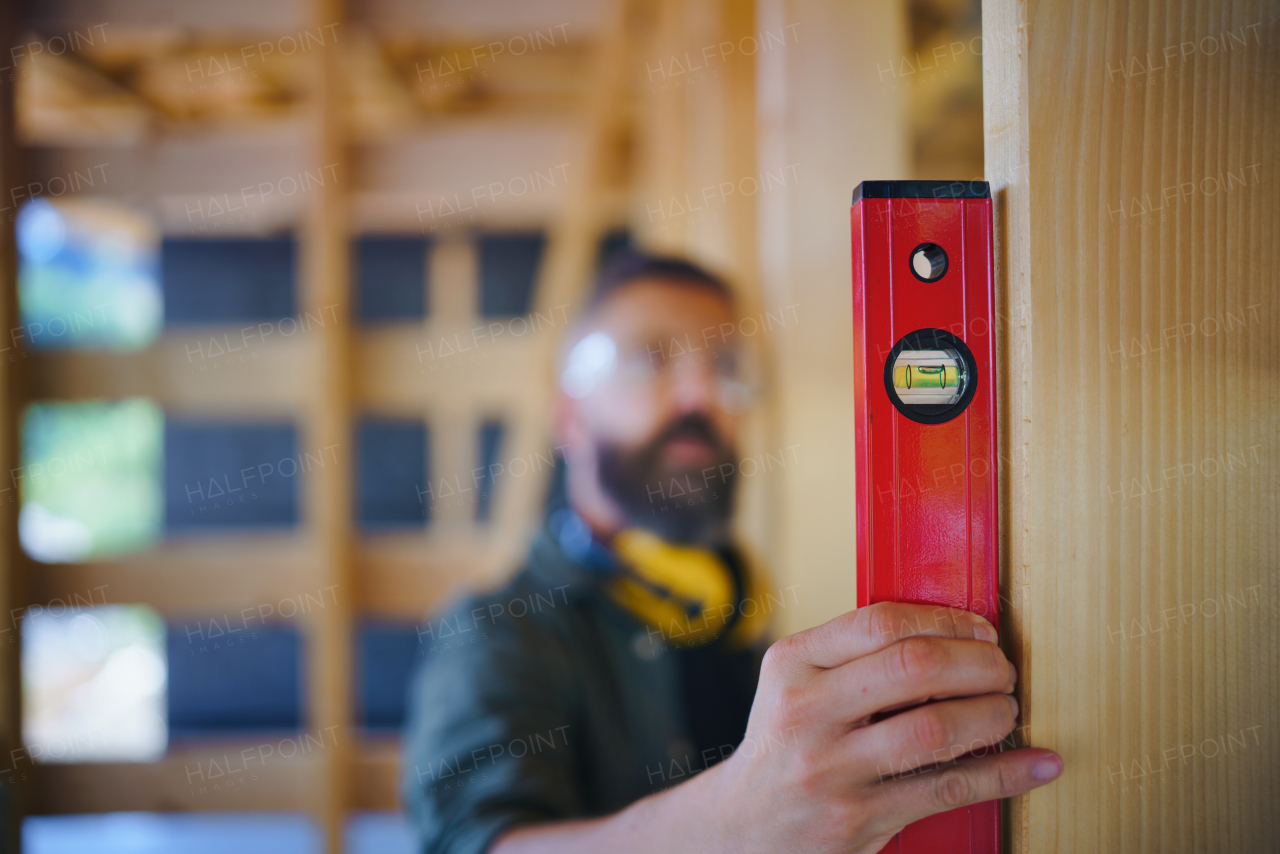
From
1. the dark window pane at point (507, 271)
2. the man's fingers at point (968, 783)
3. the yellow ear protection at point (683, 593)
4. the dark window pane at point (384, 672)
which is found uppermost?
the dark window pane at point (507, 271)

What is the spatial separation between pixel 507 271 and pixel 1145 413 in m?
3.31

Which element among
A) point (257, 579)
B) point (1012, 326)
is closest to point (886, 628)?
point (1012, 326)

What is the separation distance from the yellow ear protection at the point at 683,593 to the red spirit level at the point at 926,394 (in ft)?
3.01

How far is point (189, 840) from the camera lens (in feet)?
8.31

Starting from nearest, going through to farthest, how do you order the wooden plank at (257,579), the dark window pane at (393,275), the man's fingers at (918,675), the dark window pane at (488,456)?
the man's fingers at (918,675)
the wooden plank at (257,579)
the dark window pane at (488,456)
the dark window pane at (393,275)

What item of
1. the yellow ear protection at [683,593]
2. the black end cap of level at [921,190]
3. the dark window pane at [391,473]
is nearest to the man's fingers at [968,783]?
the black end cap of level at [921,190]

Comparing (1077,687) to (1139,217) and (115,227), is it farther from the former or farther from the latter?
(115,227)

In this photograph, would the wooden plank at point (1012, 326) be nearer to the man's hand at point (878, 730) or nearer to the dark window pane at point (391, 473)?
the man's hand at point (878, 730)

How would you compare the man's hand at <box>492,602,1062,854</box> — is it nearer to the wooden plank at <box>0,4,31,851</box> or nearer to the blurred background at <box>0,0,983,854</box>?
the blurred background at <box>0,0,983,854</box>

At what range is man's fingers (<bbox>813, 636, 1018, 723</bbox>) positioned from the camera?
0.30 meters

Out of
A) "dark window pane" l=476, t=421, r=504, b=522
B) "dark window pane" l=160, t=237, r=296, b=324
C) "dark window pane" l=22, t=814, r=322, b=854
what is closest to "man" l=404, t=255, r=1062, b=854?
"dark window pane" l=476, t=421, r=504, b=522

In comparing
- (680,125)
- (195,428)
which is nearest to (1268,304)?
(680,125)

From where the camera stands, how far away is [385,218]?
2951 mm

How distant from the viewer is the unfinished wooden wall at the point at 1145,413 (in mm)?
310
